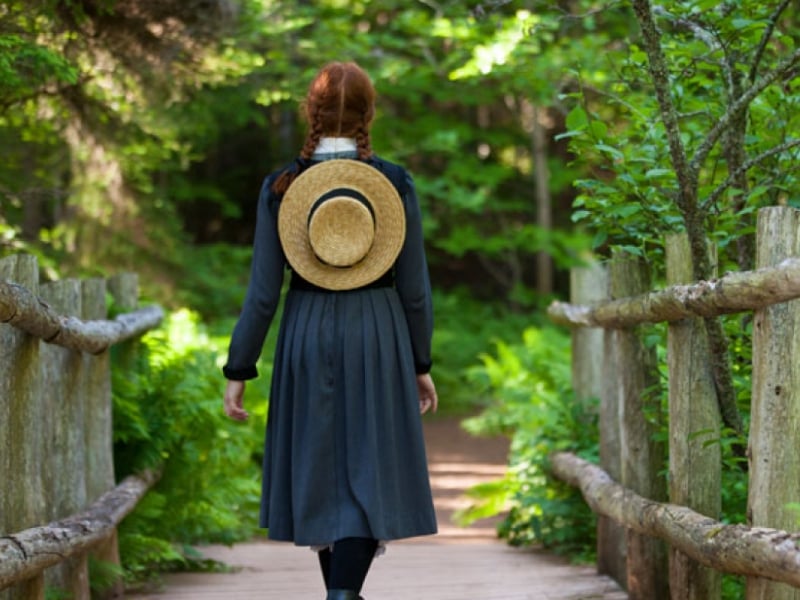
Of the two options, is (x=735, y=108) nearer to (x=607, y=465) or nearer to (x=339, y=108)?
(x=339, y=108)

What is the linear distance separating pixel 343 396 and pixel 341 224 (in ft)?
1.78

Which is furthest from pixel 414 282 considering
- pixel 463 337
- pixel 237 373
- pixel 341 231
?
pixel 463 337

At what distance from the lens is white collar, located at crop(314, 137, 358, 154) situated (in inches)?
160

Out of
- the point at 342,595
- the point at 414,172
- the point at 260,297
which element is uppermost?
the point at 414,172

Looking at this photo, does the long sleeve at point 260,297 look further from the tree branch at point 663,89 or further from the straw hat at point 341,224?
the tree branch at point 663,89

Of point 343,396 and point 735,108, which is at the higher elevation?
point 735,108

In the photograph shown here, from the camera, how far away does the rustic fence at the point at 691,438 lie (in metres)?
3.26

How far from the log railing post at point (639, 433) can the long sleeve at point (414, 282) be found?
1.11m

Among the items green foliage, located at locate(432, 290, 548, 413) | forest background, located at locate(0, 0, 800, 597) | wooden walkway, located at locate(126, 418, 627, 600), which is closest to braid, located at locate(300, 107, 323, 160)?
forest background, located at locate(0, 0, 800, 597)

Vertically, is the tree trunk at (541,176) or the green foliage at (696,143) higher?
the tree trunk at (541,176)

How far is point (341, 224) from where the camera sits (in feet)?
13.0

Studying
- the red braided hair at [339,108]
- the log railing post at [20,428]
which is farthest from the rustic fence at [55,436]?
the red braided hair at [339,108]

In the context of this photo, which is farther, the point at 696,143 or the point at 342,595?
the point at 696,143

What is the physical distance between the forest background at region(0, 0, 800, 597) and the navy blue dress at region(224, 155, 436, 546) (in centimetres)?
95
